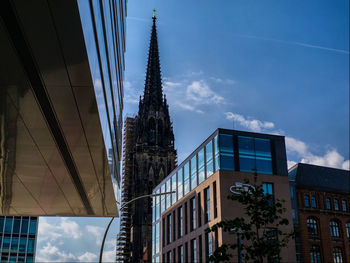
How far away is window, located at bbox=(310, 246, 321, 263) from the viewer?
49.8 m

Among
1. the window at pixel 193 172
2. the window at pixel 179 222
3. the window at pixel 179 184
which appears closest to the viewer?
the window at pixel 193 172

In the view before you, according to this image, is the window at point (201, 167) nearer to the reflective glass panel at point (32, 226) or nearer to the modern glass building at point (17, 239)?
the reflective glass panel at point (32, 226)

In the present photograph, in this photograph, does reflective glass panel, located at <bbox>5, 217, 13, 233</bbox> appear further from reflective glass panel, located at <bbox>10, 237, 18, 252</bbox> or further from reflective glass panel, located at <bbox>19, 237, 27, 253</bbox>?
reflective glass panel, located at <bbox>19, 237, 27, 253</bbox>

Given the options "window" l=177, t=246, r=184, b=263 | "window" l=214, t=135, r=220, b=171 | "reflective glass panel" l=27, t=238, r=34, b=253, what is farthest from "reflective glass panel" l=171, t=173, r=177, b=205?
"reflective glass panel" l=27, t=238, r=34, b=253

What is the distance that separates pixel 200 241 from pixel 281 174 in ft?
34.9

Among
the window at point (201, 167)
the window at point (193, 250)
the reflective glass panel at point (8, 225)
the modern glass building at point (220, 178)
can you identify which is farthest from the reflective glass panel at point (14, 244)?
the window at point (201, 167)

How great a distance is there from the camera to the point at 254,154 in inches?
1732

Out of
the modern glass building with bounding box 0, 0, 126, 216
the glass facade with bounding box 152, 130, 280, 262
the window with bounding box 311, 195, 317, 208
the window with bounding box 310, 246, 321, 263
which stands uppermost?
the glass facade with bounding box 152, 130, 280, 262

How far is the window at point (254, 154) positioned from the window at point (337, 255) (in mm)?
15531

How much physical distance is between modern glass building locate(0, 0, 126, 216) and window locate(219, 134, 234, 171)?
78.0 ft

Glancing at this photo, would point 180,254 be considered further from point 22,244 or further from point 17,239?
point 17,239

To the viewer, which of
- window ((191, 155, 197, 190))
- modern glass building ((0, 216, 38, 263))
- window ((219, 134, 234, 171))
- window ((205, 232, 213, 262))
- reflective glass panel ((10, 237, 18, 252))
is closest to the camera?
window ((219, 134, 234, 171))

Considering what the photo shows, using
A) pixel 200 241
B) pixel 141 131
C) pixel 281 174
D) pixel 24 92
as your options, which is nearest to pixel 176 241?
pixel 200 241

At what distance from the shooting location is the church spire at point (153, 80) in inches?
5182
